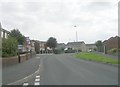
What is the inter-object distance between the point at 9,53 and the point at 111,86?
2515 cm

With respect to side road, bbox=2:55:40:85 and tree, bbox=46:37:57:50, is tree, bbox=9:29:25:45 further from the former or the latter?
tree, bbox=46:37:57:50

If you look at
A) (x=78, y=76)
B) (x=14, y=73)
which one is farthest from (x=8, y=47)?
(x=78, y=76)

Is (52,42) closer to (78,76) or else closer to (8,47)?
(8,47)

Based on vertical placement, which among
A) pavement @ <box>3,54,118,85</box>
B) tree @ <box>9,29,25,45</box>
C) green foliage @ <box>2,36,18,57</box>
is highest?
tree @ <box>9,29,25,45</box>

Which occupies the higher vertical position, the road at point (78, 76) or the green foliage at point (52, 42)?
the green foliage at point (52, 42)

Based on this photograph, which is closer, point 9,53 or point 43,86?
point 43,86

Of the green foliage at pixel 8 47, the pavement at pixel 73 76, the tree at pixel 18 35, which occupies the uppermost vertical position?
the tree at pixel 18 35

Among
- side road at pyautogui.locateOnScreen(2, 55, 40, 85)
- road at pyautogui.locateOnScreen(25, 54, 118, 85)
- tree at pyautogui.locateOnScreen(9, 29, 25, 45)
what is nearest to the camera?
road at pyautogui.locateOnScreen(25, 54, 118, 85)

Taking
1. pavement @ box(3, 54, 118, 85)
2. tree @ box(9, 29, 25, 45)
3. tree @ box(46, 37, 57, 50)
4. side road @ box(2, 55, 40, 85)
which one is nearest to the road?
pavement @ box(3, 54, 118, 85)

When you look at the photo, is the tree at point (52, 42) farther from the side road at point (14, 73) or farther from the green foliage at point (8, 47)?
the side road at point (14, 73)

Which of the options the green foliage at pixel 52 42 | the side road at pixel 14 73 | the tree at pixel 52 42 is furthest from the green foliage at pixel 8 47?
the green foliage at pixel 52 42

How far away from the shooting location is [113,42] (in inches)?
3917

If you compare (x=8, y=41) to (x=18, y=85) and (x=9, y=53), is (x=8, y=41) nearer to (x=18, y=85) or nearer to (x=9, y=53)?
A: (x=9, y=53)

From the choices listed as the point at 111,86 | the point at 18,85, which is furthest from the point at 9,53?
the point at 111,86
